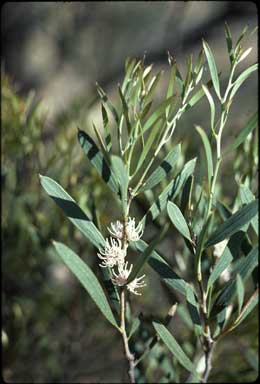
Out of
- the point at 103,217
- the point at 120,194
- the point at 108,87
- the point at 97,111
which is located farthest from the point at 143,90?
the point at 108,87

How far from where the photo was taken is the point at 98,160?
0.31 metres

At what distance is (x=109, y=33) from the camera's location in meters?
1.29

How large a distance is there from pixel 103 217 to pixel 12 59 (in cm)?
86

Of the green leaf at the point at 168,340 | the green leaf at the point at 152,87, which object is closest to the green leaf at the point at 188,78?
the green leaf at the point at 152,87

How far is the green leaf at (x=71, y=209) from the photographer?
27 centimetres

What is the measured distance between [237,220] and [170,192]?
0.06 m

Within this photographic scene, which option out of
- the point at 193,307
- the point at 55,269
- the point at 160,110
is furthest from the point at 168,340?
the point at 55,269

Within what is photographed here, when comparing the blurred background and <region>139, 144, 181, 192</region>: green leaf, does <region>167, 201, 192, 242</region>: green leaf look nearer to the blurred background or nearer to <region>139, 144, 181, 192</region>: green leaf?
<region>139, 144, 181, 192</region>: green leaf

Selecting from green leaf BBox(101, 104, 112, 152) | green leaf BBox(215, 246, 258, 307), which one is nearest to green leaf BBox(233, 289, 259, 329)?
green leaf BBox(215, 246, 258, 307)

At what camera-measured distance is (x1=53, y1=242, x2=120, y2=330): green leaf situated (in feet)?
0.86

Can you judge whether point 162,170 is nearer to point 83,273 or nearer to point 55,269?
point 83,273

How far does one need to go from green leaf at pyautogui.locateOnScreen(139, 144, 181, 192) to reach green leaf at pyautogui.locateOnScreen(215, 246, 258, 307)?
63mm

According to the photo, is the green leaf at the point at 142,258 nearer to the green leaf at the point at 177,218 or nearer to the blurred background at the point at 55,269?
the green leaf at the point at 177,218

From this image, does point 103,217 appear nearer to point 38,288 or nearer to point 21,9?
point 38,288
